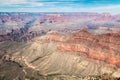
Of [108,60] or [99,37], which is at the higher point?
[99,37]

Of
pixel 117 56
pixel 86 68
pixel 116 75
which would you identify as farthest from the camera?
pixel 86 68

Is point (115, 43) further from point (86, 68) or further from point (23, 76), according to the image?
point (23, 76)

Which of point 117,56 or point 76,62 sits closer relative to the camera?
point 117,56

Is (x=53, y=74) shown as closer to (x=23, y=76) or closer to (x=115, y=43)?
(x=23, y=76)

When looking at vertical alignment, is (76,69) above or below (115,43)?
below

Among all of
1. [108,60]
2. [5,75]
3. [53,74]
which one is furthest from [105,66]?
[5,75]

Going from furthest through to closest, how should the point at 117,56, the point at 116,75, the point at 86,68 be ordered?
the point at 86,68 → the point at 117,56 → the point at 116,75

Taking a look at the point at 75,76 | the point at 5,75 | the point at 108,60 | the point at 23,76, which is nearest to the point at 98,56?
the point at 108,60

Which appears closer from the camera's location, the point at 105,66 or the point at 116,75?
the point at 116,75
